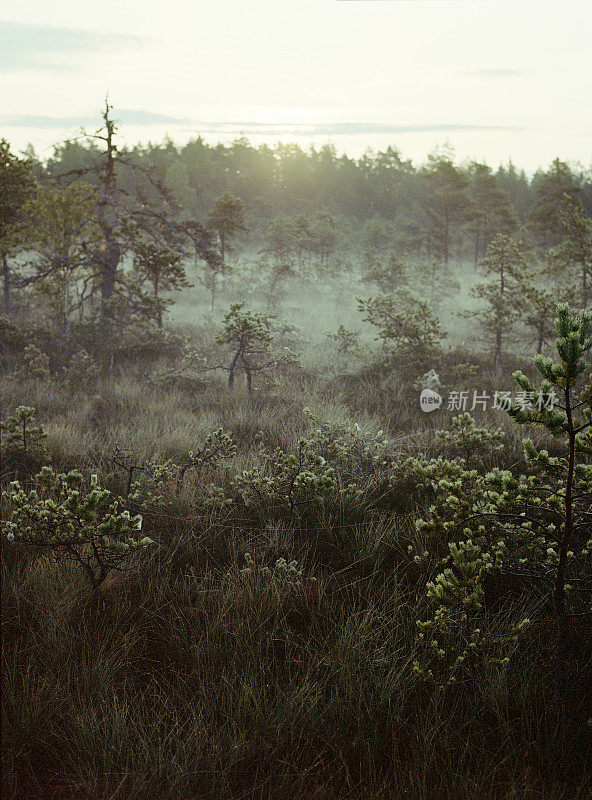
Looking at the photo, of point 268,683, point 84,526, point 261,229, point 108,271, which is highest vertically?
point 261,229

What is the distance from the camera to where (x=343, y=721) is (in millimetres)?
2443

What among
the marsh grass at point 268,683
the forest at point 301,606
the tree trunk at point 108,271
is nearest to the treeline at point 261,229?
the tree trunk at point 108,271

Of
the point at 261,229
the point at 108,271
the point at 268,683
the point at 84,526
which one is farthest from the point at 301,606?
the point at 261,229

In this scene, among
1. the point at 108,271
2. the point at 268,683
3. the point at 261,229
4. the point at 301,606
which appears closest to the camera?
the point at 268,683

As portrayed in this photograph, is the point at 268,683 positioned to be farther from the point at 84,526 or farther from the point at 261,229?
the point at 261,229

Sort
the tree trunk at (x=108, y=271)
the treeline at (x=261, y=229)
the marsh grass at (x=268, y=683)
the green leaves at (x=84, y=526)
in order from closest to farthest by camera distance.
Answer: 1. the marsh grass at (x=268, y=683)
2. the green leaves at (x=84, y=526)
3. the treeline at (x=261, y=229)
4. the tree trunk at (x=108, y=271)

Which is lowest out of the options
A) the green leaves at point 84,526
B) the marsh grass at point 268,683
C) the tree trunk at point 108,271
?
the marsh grass at point 268,683

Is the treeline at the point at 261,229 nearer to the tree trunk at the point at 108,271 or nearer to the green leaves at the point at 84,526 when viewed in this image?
the tree trunk at the point at 108,271

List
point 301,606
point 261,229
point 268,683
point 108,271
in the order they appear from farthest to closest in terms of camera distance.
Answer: point 261,229 < point 108,271 < point 301,606 < point 268,683

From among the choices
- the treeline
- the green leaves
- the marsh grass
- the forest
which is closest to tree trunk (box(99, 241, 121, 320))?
the treeline

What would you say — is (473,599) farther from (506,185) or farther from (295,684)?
(506,185)

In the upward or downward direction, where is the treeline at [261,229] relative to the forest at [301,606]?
upward

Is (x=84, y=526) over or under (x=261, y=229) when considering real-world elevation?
under

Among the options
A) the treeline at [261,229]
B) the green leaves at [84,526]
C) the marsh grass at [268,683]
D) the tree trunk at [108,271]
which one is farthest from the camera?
the tree trunk at [108,271]
